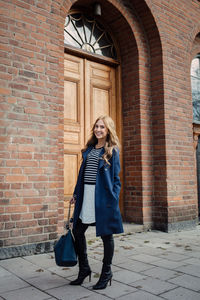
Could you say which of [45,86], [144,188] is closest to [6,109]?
[45,86]

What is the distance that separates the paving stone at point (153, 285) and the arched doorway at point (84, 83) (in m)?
2.49

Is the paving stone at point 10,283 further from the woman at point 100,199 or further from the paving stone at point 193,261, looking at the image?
the paving stone at point 193,261

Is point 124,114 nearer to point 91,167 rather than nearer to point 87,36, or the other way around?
point 87,36

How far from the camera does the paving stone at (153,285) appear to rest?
2801 mm

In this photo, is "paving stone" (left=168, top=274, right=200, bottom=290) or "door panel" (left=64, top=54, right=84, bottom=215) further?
"door panel" (left=64, top=54, right=84, bottom=215)

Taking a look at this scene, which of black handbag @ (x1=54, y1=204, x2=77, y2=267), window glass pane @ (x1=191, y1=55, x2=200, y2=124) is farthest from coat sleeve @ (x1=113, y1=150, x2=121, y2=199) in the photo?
window glass pane @ (x1=191, y1=55, x2=200, y2=124)

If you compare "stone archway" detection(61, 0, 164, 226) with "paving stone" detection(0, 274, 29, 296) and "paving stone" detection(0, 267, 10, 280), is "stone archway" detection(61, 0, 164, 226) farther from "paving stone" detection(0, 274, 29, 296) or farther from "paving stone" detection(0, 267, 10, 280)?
"paving stone" detection(0, 274, 29, 296)

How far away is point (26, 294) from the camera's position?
8.83 feet

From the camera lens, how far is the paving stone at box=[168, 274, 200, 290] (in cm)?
292

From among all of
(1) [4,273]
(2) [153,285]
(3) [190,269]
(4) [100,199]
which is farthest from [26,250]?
(3) [190,269]

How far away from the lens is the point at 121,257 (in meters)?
3.91

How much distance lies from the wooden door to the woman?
7.29ft

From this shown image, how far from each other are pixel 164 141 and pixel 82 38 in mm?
2565

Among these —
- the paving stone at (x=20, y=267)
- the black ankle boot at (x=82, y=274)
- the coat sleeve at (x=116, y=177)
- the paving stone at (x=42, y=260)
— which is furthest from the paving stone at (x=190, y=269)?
the paving stone at (x=20, y=267)
